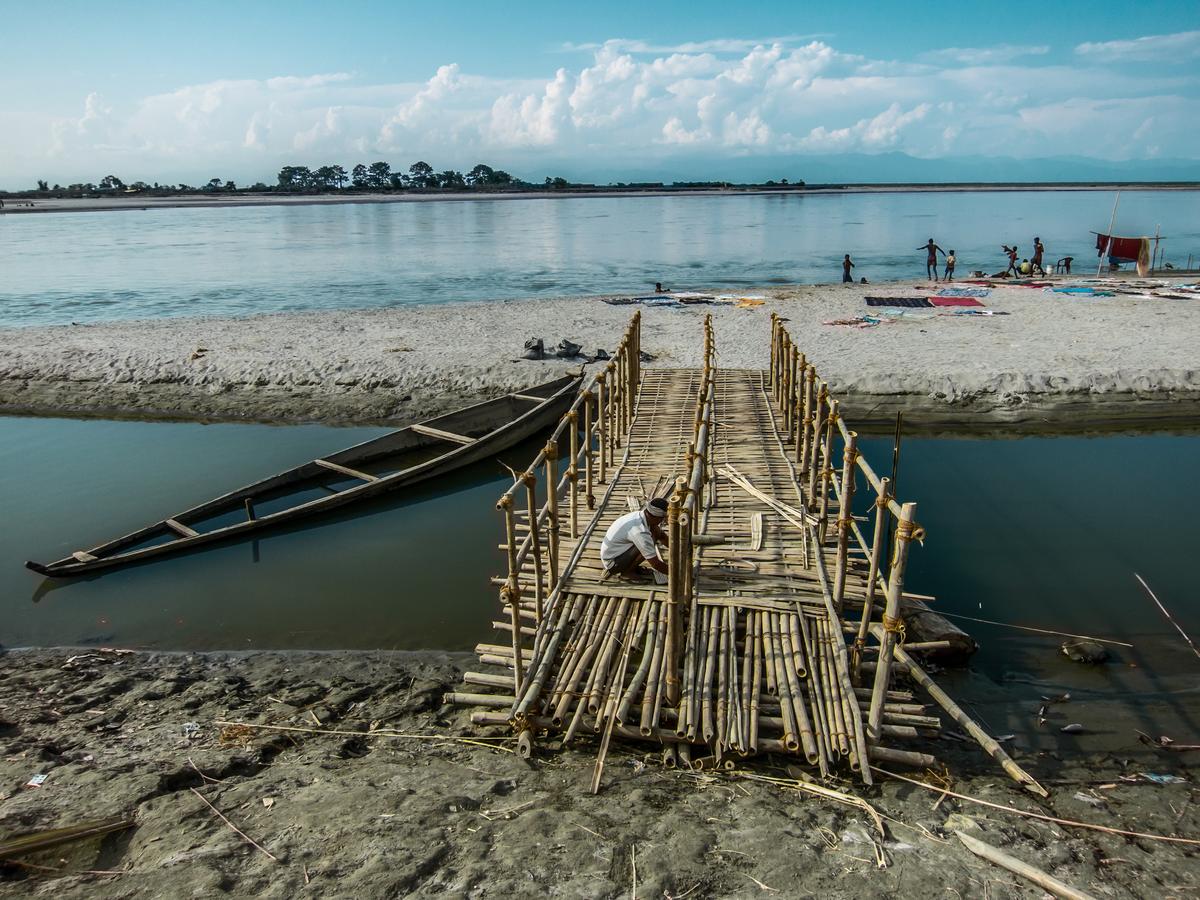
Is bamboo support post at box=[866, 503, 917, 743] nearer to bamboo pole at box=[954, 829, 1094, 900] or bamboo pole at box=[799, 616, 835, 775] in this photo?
bamboo pole at box=[799, 616, 835, 775]

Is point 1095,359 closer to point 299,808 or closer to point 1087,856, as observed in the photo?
point 1087,856

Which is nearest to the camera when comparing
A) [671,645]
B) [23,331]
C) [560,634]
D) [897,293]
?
[671,645]

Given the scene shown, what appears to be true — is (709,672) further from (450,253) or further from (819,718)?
(450,253)

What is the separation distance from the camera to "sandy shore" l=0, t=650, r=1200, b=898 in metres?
3.98

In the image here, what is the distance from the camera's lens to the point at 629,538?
6.43 m

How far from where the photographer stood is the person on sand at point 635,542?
634cm

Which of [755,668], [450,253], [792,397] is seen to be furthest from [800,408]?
[450,253]

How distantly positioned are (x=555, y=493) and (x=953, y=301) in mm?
20628

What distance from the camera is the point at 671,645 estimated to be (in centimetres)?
512

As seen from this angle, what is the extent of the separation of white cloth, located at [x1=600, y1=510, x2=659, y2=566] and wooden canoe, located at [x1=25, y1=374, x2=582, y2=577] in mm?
5374

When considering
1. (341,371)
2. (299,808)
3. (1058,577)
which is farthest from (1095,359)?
(299,808)

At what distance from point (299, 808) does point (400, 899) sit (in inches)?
44.9

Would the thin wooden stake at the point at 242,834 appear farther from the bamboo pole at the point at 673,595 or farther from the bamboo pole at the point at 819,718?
the bamboo pole at the point at 819,718

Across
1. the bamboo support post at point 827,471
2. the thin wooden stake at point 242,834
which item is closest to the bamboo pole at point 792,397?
the bamboo support post at point 827,471
